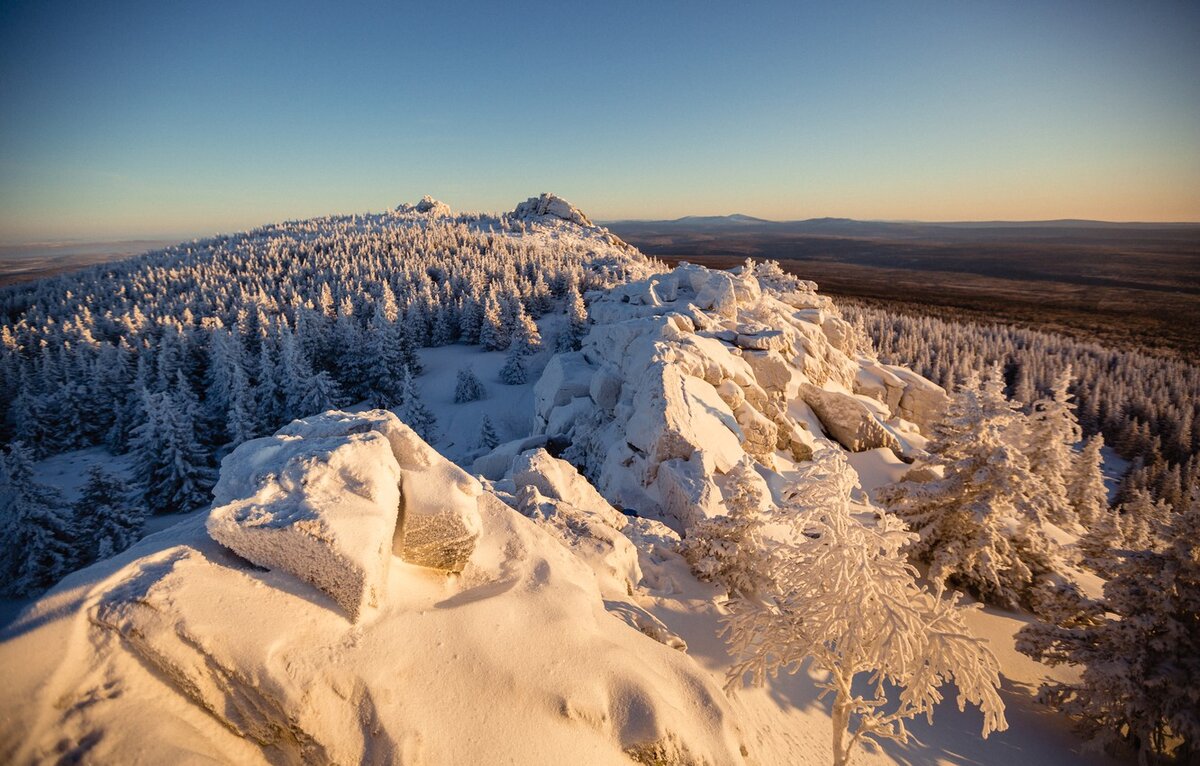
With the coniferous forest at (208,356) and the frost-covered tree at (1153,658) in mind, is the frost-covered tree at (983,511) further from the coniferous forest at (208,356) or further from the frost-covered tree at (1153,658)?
the coniferous forest at (208,356)

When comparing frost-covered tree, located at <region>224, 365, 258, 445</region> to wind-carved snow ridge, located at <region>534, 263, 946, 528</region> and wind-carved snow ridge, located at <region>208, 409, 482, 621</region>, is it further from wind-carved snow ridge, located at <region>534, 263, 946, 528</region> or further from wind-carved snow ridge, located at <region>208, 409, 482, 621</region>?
wind-carved snow ridge, located at <region>208, 409, 482, 621</region>

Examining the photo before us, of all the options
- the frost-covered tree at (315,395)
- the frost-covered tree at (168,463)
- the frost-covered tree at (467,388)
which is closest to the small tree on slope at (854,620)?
the frost-covered tree at (168,463)

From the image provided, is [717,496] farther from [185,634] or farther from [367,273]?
[367,273]

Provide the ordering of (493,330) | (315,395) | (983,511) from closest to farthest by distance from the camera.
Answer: (983,511) → (315,395) → (493,330)

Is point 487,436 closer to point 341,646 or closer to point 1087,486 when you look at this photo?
point 341,646

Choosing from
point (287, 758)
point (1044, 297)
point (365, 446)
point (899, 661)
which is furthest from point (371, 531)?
point (1044, 297)

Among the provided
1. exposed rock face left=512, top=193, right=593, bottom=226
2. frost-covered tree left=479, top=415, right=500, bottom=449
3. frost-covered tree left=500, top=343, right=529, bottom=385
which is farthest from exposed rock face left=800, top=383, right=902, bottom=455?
exposed rock face left=512, top=193, right=593, bottom=226

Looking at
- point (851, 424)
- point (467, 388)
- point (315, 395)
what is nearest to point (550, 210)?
point (467, 388)
